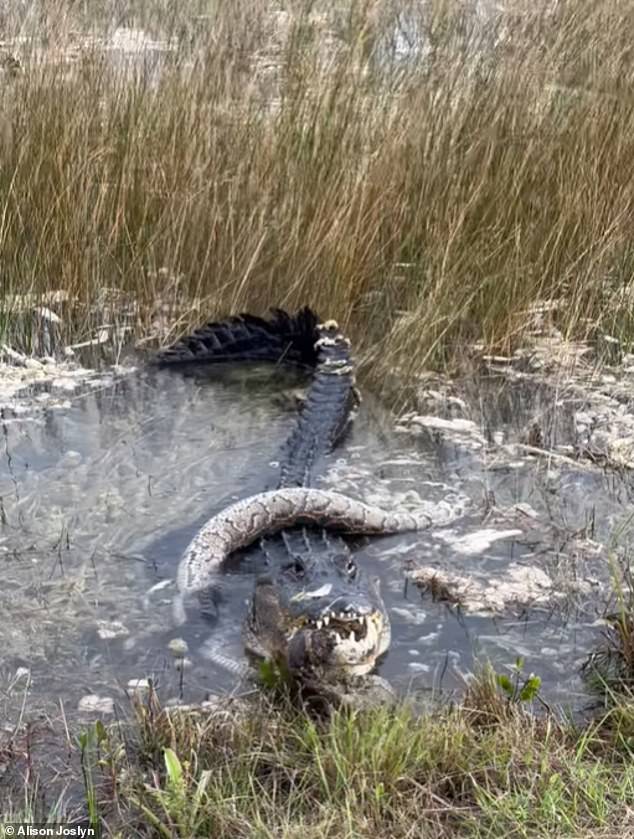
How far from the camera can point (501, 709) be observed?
2828 millimetres

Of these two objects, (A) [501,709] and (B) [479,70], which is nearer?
(A) [501,709]

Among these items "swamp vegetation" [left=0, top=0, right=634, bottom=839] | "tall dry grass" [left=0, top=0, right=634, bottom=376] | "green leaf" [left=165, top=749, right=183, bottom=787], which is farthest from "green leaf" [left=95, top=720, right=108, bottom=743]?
"tall dry grass" [left=0, top=0, right=634, bottom=376]

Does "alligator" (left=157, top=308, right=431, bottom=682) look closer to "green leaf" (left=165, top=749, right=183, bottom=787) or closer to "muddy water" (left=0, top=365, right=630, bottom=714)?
"muddy water" (left=0, top=365, right=630, bottom=714)

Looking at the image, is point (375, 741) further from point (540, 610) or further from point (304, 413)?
point (304, 413)

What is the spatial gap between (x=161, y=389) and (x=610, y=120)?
104 inches

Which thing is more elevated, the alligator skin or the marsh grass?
the marsh grass

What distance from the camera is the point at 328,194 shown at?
5520 millimetres

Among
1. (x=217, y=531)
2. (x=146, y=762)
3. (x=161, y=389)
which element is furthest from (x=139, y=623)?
(x=161, y=389)

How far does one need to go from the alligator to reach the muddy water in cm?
8

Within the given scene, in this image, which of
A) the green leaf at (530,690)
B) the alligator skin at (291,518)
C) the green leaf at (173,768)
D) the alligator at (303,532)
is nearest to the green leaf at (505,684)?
A: the green leaf at (530,690)

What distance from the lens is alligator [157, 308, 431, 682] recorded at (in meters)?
3.13

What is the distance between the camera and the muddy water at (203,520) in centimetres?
326

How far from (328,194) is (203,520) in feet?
6.67

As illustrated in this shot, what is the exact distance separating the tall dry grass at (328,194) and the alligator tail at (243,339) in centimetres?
30
